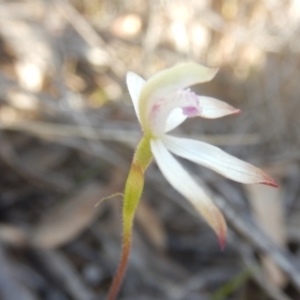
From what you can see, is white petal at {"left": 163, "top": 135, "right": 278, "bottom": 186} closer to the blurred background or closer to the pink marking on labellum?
the pink marking on labellum

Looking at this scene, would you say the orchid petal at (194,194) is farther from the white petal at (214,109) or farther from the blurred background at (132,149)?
the blurred background at (132,149)

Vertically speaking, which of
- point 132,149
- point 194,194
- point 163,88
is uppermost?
point 132,149

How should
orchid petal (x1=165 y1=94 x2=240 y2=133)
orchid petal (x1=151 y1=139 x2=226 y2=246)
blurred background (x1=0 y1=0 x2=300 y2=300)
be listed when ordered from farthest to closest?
blurred background (x1=0 y1=0 x2=300 y2=300), orchid petal (x1=165 y1=94 x2=240 y2=133), orchid petal (x1=151 y1=139 x2=226 y2=246)

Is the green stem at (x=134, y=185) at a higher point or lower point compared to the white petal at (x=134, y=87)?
lower

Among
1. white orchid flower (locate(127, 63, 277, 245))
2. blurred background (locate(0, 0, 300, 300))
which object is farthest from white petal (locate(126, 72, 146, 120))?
blurred background (locate(0, 0, 300, 300))

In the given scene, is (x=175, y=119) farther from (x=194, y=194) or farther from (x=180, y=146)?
(x=194, y=194)

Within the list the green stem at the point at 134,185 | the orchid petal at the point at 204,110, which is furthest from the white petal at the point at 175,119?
the green stem at the point at 134,185

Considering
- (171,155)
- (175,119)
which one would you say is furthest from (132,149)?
(171,155)
